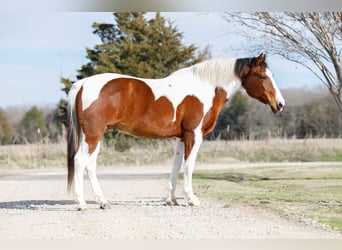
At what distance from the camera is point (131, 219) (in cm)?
520

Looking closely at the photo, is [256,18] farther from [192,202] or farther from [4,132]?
[4,132]

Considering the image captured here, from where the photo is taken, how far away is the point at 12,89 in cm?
648

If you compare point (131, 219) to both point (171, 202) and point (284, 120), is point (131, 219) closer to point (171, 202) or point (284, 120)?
point (171, 202)

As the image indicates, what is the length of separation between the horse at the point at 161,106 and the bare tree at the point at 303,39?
97 centimetres

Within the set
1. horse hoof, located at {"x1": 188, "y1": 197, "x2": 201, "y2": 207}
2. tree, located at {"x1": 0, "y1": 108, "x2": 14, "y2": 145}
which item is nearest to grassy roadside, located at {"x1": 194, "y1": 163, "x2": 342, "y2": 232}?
horse hoof, located at {"x1": 188, "y1": 197, "x2": 201, "y2": 207}

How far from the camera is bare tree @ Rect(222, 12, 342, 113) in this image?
6496 millimetres

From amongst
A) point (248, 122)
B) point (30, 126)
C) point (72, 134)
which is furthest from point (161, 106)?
point (30, 126)

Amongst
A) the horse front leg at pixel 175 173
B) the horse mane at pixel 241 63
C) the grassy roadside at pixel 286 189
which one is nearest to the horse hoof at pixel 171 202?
the horse front leg at pixel 175 173

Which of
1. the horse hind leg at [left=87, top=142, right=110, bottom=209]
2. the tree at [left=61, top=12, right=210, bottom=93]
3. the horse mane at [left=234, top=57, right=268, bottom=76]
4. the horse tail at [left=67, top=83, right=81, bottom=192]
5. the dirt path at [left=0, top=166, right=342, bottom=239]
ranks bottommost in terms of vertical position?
the dirt path at [left=0, top=166, right=342, bottom=239]

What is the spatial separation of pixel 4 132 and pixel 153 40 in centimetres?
195

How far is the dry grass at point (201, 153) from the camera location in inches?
269

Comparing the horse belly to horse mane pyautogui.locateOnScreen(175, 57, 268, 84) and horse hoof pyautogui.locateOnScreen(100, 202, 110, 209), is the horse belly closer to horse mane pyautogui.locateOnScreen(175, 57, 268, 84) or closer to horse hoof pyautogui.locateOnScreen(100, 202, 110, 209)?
horse mane pyautogui.locateOnScreen(175, 57, 268, 84)

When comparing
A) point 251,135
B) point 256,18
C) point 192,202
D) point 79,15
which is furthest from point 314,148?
point 79,15

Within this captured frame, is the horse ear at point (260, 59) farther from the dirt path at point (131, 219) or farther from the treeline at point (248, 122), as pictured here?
the dirt path at point (131, 219)
